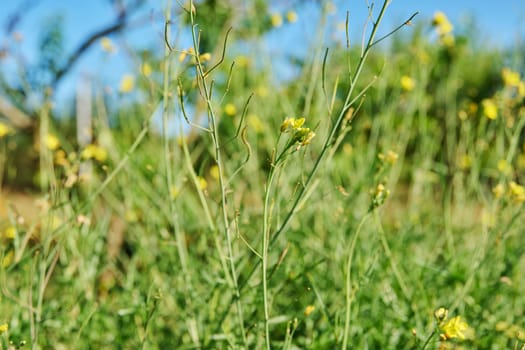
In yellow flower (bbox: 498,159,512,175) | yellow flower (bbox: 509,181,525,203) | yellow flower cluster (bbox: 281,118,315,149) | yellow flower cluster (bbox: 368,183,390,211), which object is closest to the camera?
yellow flower cluster (bbox: 281,118,315,149)

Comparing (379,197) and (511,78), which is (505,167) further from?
(379,197)

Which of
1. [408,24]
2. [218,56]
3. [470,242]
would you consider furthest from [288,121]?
[218,56]

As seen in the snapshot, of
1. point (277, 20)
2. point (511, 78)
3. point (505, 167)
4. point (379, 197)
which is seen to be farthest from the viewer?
point (277, 20)

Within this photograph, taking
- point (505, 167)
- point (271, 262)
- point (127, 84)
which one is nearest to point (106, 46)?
point (127, 84)

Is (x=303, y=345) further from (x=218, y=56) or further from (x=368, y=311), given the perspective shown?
(x=218, y=56)

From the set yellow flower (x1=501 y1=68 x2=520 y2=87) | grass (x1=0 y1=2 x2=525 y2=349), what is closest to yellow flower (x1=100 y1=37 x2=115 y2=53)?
grass (x1=0 y1=2 x2=525 y2=349)

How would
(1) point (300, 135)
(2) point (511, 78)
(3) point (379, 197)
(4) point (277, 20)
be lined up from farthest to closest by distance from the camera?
(4) point (277, 20)
(2) point (511, 78)
(3) point (379, 197)
(1) point (300, 135)

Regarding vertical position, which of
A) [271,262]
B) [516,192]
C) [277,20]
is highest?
[277,20]

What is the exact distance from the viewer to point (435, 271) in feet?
4.18

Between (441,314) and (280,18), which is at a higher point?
(280,18)

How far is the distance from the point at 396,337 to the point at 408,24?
2.56 ft

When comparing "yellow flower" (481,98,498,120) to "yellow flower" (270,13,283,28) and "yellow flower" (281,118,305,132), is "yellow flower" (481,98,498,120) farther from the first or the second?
"yellow flower" (281,118,305,132)

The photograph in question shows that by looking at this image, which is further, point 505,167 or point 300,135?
point 505,167

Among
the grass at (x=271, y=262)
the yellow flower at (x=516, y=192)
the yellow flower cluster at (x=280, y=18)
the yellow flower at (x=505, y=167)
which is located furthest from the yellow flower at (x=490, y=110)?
the yellow flower cluster at (x=280, y=18)
